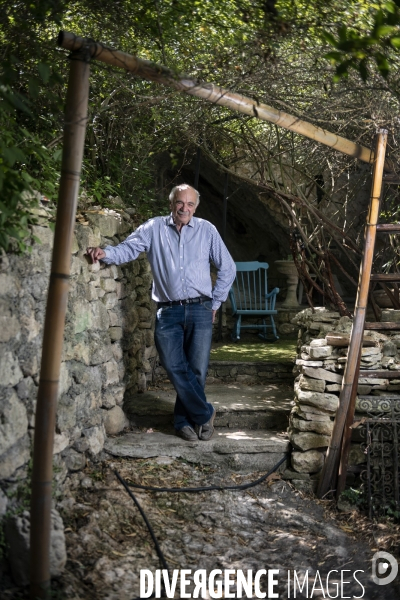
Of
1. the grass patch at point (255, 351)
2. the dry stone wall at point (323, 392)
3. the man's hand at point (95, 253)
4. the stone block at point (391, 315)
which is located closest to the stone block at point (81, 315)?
the man's hand at point (95, 253)

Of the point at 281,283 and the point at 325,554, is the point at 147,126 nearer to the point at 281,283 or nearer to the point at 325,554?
the point at 325,554

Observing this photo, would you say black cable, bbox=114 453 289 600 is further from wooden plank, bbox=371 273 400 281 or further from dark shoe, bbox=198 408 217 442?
wooden plank, bbox=371 273 400 281

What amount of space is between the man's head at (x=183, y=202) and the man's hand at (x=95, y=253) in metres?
0.62

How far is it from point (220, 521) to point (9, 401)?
1.59 m

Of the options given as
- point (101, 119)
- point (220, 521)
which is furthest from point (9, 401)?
point (101, 119)

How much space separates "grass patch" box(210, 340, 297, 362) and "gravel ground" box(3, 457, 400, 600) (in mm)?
2542

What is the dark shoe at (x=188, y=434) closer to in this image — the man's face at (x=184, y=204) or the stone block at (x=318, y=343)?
the stone block at (x=318, y=343)

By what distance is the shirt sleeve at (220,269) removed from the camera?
4684 millimetres

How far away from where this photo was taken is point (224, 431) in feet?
16.4

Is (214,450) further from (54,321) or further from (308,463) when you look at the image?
(54,321)

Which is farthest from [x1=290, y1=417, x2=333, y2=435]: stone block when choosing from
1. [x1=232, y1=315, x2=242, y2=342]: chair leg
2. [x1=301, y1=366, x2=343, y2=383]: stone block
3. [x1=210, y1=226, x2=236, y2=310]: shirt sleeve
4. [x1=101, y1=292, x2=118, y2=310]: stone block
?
[x1=232, y1=315, x2=242, y2=342]: chair leg

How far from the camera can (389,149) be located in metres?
4.69

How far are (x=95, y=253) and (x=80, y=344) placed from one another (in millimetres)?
586

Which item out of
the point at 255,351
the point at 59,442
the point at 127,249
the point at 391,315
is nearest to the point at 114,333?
the point at 127,249
